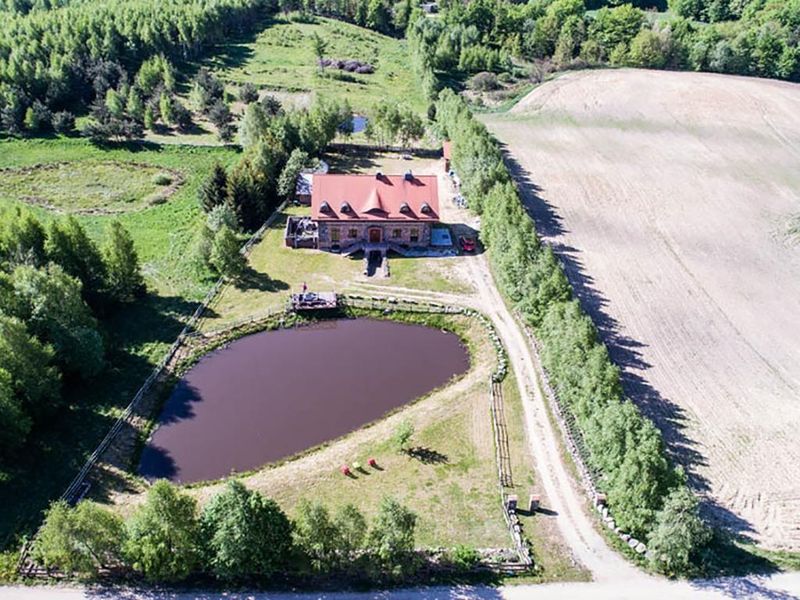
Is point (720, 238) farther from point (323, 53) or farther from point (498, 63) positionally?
point (323, 53)

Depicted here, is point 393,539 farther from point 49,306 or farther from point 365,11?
point 365,11

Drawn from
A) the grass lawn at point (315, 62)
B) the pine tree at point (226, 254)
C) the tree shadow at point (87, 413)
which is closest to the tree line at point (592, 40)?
the grass lawn at point (315, 62)

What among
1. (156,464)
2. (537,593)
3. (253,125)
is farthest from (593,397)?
(253,125)

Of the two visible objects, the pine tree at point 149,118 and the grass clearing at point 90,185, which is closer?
the grass clearing at point 90,185

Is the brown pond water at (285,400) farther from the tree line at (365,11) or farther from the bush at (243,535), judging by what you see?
the tree line at (365,11)

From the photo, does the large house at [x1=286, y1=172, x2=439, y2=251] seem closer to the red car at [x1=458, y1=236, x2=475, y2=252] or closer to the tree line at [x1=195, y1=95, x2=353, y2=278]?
the red car at [x1=458, y1=236, x2=475, y2=252]
